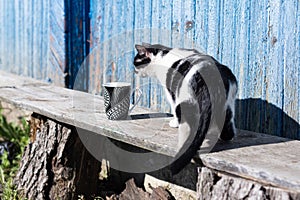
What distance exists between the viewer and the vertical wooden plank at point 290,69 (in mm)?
3021

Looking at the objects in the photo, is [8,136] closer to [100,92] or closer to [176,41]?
[100,92]

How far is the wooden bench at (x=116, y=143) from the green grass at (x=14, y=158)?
98mm

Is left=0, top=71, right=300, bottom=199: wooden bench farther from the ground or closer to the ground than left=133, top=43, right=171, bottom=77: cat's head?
closer to the ground

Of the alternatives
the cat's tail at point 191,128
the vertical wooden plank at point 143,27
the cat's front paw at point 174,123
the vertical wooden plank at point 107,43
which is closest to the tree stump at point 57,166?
the vertical wooden plank at point 143,27

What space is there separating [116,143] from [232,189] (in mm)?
1828

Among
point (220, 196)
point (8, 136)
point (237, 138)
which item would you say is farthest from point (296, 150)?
point (8, 136)

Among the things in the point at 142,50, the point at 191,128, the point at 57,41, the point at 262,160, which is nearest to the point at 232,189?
the point at 262,160

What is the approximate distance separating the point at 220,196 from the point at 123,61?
6.52 feet

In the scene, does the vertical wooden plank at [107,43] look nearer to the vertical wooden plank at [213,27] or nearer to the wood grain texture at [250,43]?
the wood grain texture at [250,43]

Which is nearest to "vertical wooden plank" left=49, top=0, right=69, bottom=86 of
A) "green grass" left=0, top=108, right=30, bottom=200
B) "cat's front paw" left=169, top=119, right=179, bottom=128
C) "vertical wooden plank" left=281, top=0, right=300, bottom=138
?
"green grass" left=0, top=108, right=30, bottom=200

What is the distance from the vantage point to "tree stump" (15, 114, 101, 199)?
12.4 feet

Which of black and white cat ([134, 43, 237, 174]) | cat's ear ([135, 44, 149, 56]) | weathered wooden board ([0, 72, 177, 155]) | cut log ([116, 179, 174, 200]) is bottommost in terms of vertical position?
cut log ([116, 179, 174, 200])

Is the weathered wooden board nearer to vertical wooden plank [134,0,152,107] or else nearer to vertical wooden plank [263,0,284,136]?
vertical wooden plank [134,0,152,107]

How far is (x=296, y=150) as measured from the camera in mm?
2750
